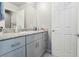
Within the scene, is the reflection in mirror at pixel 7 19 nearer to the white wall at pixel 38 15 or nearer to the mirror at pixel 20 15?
the mirror at pixel 20 15

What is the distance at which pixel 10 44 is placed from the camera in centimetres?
123

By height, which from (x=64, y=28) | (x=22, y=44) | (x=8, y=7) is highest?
(x=8, y=7)

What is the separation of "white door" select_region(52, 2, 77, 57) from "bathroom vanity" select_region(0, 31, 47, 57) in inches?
10.1

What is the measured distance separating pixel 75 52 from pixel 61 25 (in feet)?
1.85

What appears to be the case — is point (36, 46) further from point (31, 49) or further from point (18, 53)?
point (18, 53)

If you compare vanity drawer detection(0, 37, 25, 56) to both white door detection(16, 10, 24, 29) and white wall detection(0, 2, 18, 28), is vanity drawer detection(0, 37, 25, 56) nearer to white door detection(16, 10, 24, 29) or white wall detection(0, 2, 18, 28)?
white wall detection(0, 2, 18, 28)

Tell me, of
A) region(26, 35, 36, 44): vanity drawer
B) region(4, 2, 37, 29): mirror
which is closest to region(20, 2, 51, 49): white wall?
region(4, 2, 37, 29): mirror

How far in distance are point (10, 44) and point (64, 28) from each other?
4.25 ft

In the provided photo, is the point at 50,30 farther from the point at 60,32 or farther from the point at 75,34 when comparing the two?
the point at 75,34

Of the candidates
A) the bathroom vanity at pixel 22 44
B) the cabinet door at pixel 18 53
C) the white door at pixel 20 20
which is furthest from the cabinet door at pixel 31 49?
the white door at pixel 20 20

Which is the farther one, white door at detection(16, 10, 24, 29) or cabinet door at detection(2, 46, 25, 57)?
white door at detection(16, 10, 24, 29)

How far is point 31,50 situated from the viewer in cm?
180

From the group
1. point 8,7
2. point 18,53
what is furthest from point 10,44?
point 8,7

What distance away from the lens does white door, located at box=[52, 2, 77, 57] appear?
7.13 feet
